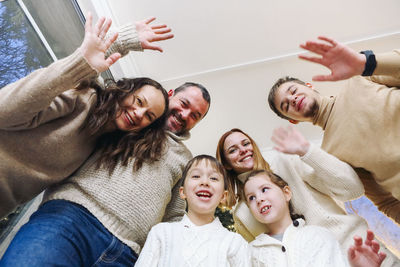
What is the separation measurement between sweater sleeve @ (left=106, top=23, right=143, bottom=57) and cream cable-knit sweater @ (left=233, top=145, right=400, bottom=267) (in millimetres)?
1010

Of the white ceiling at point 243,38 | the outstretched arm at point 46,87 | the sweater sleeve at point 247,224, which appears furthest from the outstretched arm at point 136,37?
the white ceiling at point 243,38

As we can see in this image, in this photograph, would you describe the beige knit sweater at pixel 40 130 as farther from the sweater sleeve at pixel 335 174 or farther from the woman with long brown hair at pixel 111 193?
the sweater sleeve at pixel 335 174

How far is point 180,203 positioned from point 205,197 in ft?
0.83

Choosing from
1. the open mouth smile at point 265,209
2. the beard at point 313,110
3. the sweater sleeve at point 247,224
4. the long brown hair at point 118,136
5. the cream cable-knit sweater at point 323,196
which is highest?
the long brown hair at point 118,136

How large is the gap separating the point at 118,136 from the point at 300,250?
96cm

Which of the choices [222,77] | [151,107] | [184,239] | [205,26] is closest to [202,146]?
[222,77]

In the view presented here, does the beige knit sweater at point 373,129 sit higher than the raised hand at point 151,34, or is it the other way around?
the raised hand at point 151,34

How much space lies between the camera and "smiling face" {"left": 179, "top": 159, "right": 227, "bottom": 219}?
1119 mm

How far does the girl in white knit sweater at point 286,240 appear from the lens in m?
0.90

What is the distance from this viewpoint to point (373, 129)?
3.84 feet

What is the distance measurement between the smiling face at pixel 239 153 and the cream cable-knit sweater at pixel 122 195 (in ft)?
1.89

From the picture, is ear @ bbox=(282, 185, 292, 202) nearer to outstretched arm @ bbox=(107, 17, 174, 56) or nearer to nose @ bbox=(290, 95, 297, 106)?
nose @ bbox=(290, 95, 297, 106)

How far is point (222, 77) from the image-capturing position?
2.69 m

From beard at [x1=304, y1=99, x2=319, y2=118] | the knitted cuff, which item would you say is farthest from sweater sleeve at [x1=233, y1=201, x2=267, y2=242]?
the knitted cuff
